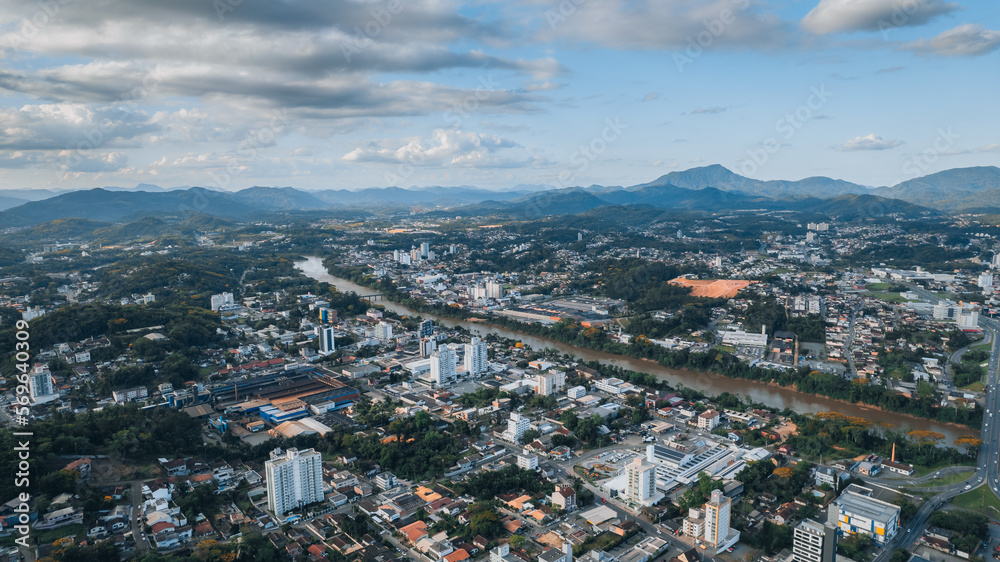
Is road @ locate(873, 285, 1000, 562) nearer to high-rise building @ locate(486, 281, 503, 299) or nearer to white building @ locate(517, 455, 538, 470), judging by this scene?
white building @ locate(517, 455, 538, 470)

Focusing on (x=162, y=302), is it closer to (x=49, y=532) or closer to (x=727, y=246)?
(x=49, y=532)

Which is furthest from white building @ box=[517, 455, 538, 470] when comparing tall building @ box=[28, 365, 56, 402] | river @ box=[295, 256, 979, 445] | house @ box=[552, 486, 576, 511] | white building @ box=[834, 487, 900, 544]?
tall building @ box=[28, 365, 56, 402]

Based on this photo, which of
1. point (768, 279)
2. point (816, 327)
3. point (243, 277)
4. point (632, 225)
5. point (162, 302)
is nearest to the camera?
point (816, 327)

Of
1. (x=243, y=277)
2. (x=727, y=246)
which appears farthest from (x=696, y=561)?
(x=727, y=246)

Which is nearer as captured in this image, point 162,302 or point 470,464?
point 470,464

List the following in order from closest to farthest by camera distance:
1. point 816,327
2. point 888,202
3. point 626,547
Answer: point 626,547 → point 816,327 → point 888,202

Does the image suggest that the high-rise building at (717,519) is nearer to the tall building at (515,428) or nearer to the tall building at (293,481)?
the tall building at (515,428)

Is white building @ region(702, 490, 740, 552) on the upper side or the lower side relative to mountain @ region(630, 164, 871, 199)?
lower

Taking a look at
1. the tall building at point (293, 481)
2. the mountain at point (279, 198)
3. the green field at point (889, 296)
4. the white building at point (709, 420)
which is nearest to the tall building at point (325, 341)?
the tall building at point (293, 481)
